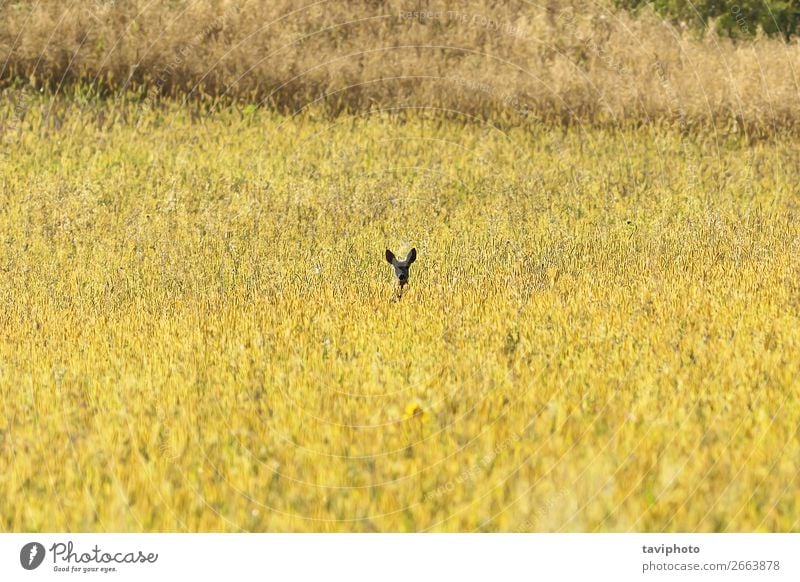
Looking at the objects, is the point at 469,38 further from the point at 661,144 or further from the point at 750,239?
the point at 750,239

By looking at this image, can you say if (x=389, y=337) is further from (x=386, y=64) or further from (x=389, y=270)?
(x=386, y=64)

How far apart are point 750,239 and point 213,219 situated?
5288 millimetres

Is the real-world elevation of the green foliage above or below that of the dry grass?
above

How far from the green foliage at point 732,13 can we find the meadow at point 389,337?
6.99 meters

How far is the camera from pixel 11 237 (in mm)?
11086

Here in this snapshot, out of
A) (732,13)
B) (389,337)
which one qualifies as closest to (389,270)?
(389,337)

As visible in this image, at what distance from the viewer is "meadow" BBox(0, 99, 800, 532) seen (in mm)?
4773
